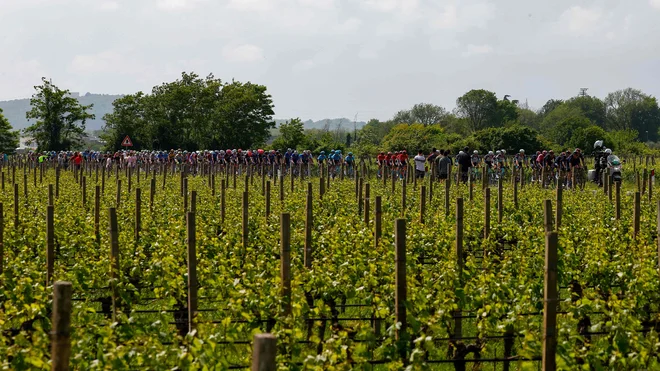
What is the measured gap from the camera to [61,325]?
460 cm

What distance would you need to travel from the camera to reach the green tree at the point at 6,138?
230 feet

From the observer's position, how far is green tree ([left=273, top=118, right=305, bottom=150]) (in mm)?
62656

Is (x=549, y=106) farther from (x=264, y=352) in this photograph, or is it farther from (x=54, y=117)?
(x=264, y=352)

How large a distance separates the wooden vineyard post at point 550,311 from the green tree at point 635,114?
4144 inches

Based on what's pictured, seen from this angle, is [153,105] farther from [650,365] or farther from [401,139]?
[650,365]

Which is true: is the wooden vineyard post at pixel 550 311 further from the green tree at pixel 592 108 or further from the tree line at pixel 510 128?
the green tree at pixel 592 108

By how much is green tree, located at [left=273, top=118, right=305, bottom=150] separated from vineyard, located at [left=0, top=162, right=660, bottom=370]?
1906 inches

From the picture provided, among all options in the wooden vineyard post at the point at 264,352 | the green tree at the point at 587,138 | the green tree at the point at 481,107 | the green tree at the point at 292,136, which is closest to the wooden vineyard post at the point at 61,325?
the wooden vineyard post at the point at 264,352

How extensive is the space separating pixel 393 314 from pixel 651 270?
2.68 metres

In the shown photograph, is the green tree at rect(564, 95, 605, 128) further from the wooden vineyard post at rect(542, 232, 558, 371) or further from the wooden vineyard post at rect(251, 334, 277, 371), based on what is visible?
the wooden vineyard post at rect(251, 334, 277, 371)

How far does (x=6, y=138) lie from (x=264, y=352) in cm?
7242

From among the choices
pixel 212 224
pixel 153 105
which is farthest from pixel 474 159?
pixel 153 105

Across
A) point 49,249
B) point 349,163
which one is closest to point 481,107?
point 349,163

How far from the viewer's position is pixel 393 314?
23.1 ft
